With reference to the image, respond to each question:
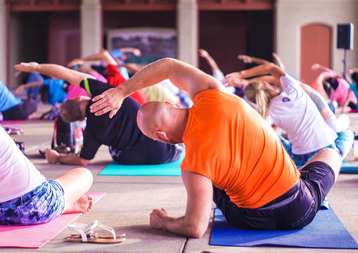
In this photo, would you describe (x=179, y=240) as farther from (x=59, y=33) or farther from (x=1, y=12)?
(x=59, y=33)

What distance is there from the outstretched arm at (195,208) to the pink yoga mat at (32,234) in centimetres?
69

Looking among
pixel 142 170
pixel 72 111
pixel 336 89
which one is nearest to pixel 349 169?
pixel 142 170

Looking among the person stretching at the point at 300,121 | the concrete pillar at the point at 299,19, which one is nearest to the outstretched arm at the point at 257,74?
the person stretching at the point at 300,121

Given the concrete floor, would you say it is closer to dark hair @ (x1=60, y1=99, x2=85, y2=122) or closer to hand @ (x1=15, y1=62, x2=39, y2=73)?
dark hair @ (x1=60, y1=99, x2=85, y2=122)

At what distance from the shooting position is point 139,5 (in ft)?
71.4

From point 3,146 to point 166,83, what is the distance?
6.43 m

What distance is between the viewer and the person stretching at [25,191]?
397 cm

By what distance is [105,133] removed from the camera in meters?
6.50

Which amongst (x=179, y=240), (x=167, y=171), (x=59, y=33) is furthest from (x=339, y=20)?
(x=179, y=240)

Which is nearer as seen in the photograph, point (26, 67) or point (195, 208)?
point (195, 208)

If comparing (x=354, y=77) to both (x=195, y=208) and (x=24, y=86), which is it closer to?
(x=24, y=86)

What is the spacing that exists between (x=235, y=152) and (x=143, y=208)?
1367 mm

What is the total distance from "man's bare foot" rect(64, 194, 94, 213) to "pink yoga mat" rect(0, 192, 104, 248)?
153 millimetres

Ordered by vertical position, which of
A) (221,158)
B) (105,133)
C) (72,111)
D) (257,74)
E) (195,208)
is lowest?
(105,133)
